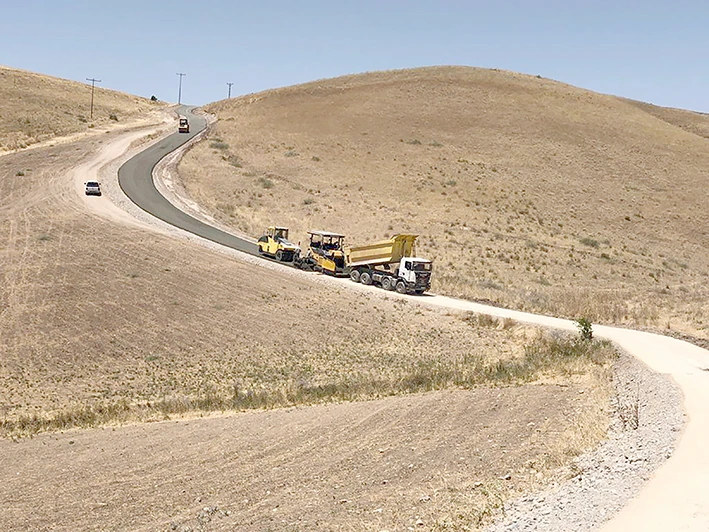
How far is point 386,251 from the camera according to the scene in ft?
143

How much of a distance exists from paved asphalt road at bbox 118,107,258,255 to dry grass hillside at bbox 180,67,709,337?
3822mm

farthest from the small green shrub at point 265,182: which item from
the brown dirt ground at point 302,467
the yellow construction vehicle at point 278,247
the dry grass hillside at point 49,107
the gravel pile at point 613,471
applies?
the gravel pile at point 613,471

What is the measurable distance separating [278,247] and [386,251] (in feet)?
26.1

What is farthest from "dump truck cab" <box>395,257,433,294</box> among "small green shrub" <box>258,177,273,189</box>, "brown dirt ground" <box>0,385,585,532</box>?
"small green shrub" <box>258,177,273,189</box>

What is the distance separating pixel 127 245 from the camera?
4628 cm

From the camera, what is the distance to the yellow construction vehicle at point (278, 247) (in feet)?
156

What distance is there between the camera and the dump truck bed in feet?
142

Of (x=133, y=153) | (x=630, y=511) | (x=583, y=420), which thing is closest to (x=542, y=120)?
(x=133, y=153)

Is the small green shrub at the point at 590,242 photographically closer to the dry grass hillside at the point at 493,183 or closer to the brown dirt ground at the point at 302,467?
the dry grass hillside at the point at 493,183

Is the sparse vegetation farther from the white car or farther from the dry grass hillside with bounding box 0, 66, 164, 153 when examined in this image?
the white car

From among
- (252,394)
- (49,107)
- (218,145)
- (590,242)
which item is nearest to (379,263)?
(252,394)

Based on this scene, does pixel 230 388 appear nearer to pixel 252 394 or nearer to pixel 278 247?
pixel 252 394

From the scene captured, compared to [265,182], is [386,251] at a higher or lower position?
lower

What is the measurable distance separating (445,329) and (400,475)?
62.9ft
